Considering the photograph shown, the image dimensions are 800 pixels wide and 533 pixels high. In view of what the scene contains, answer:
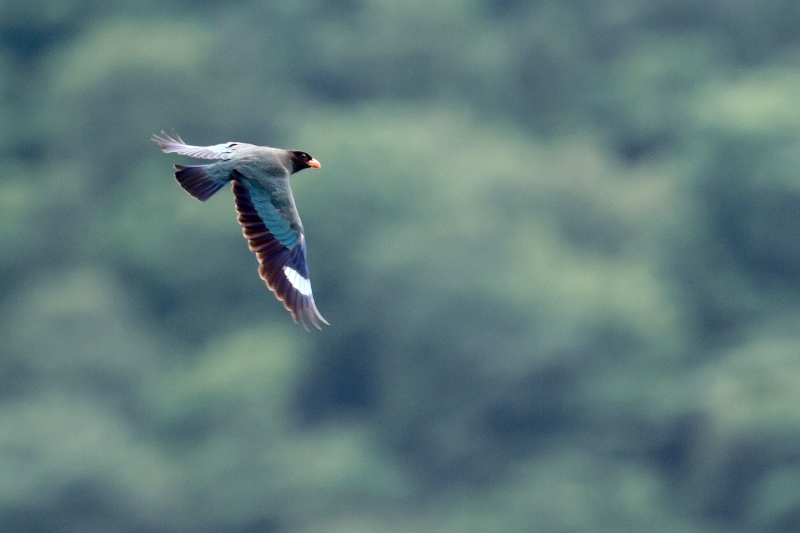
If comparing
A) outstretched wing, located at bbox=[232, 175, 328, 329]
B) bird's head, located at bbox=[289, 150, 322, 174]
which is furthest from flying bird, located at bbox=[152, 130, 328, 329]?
bird's head, located at bbox=[289, 150, 322, 174]

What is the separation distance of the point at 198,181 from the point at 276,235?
2.10ft

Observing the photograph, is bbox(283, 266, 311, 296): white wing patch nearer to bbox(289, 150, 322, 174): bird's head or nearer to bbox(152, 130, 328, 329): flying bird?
bbox(152, 130, 328, 329): flying bird

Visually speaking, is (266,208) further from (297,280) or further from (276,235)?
(297,280)

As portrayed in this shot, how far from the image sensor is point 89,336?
36.7 metres

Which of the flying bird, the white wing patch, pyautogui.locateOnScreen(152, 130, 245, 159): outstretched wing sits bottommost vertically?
the white wing patch

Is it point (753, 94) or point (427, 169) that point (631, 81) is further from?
point (427, 169)

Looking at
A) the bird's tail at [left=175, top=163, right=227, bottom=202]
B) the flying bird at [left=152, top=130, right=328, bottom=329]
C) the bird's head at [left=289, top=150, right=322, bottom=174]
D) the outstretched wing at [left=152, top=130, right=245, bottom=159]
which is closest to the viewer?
the bird's tail at [left=175, top=163, right=227, bottom=202]

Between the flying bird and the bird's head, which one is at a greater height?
the bird's head

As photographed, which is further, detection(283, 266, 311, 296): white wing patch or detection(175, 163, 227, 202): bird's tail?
detection(283, 266, 311, 296): white wing patch

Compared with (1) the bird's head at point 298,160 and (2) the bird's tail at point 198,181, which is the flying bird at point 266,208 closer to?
(2) the bird's tail at point 198,181

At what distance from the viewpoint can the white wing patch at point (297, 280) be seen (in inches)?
392

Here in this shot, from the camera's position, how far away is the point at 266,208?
985 centimetres

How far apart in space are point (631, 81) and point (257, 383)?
19.7m

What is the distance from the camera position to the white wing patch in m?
9.96
